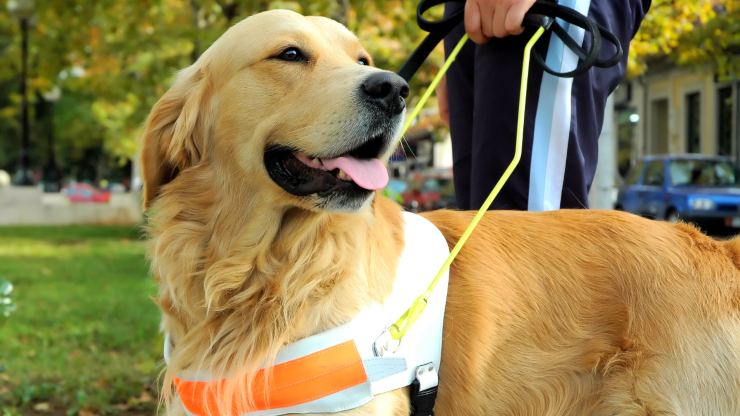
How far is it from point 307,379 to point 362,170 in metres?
0.64

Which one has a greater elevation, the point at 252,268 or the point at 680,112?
the point at 680,112

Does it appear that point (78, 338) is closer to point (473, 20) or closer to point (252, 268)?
point (252, 268)

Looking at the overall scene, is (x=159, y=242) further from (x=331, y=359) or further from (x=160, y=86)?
(x=160, y=86)

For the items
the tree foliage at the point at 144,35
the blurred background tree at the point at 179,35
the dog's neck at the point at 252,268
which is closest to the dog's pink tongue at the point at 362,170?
the dog's neck at the point at 252,268

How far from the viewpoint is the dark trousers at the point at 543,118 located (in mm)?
2924

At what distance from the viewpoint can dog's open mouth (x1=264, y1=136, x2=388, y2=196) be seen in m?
2.38

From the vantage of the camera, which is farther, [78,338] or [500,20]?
[78,338]

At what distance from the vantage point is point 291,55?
262 cm

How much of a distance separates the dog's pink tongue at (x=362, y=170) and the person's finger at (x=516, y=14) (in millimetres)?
769

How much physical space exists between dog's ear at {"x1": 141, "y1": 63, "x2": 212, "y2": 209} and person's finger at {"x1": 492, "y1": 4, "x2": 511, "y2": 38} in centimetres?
104

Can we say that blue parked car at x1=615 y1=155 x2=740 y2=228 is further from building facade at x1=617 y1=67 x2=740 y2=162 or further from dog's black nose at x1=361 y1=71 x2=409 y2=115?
dog's black nose at x1=361 y1=71 x2=409 y2=115

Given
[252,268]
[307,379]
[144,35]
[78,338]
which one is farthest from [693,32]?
[144,35]

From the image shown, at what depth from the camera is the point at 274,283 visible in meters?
Answer: 2.41

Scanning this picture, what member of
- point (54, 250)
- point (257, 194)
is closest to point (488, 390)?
point (257, 194)
